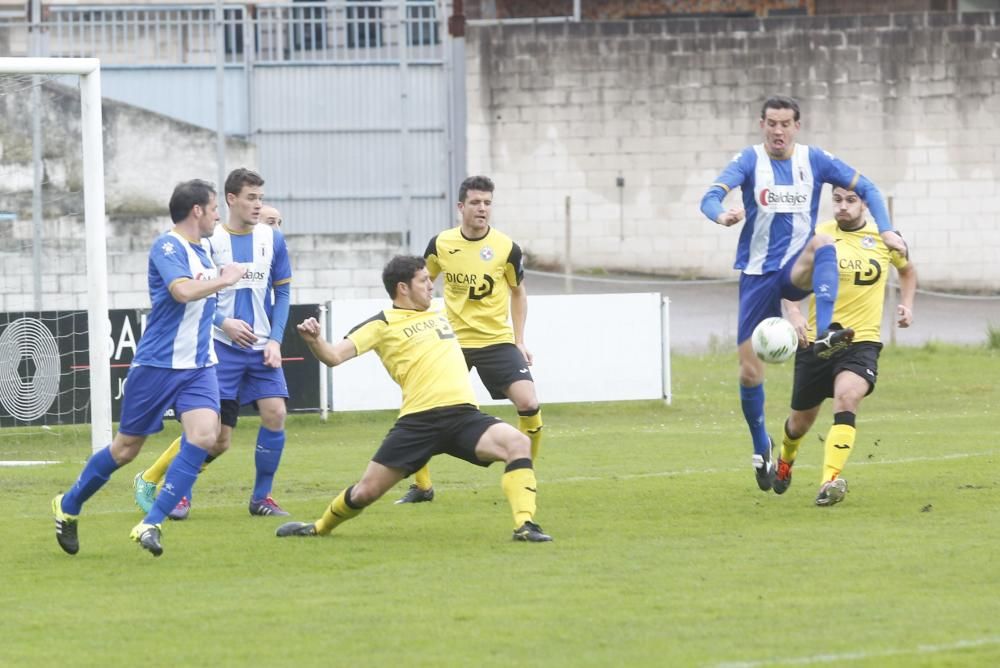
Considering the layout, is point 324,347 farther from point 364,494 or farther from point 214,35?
point 214,35

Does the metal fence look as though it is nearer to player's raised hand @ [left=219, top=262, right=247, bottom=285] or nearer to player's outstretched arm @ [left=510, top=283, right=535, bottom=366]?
player's outstretched arm @ [left=510, top=283, right=535, bottom=366]

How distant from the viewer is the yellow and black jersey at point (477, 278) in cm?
1124

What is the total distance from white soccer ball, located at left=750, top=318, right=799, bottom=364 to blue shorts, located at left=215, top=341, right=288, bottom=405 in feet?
10.1

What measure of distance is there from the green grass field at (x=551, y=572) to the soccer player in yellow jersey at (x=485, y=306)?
0.66m

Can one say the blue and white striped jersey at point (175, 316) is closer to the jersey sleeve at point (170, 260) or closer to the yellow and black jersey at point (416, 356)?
the jersey sleeve at point (170, 260)

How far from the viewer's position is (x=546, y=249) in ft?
95.1

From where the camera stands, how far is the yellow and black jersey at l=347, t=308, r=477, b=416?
29.7 feet

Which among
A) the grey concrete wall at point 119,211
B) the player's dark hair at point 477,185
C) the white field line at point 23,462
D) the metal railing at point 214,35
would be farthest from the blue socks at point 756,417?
the metal railing at point 214,35

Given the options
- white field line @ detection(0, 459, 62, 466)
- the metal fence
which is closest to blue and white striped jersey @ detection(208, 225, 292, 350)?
white field line @ detection(0, 459, 62, 466)

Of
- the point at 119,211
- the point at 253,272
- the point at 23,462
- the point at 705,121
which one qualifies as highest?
the point at 705,121

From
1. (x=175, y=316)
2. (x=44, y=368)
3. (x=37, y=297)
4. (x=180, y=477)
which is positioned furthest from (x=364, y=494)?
(x=37, y=297)

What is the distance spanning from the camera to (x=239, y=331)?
1038 centimetres

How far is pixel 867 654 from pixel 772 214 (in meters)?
5.20

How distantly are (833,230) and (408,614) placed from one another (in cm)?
504
